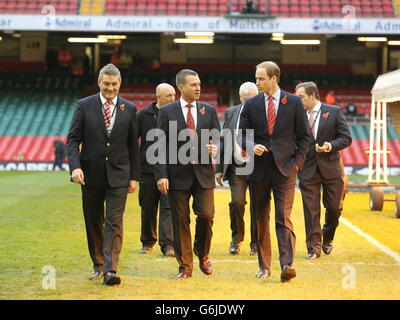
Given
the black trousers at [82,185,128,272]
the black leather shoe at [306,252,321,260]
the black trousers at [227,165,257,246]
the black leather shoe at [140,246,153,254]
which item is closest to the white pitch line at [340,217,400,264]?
the black leather shoe at [306,252,321,260]

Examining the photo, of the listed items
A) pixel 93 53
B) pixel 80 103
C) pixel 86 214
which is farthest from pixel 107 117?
pixel 93 53

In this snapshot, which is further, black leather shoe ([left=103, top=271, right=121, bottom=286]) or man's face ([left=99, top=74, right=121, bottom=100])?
man's face ([left=99, top=74, right=121, bottom=100])

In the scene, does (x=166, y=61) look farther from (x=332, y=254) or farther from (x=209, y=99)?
(x=332, y=254)

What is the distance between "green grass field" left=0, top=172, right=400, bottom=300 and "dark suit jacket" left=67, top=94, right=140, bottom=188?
112 cm

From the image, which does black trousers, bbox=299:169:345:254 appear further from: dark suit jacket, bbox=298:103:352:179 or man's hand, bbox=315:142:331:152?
man's hand, bbox=315:142:331:152

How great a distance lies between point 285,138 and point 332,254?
9.81 ft

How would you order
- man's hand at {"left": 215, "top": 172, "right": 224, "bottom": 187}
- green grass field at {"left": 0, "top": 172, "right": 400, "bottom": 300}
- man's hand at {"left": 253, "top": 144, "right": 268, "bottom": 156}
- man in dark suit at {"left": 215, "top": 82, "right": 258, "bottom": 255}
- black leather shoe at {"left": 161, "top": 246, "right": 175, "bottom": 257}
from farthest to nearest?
man in dark suit at {"left": 215, "top": 82, "right": 258, "bottom": 255}, black leather shoe at {"left": 161, "top": 246, "right": 175, "bottom": 257}, man's hand at {"left": 215, "top": 172, "right": 224, "bottom": 187}, man's hand at {"left": 253, "top": 144, "right": 268, "bottom": 156}, green grass field at {"left": 0, "top": 172, "right": 400, "bottom": 300}

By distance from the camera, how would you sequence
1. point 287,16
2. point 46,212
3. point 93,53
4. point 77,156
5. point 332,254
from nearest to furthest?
point 77,156, point 332,254, point 46,212, point 287,16, point 93,53

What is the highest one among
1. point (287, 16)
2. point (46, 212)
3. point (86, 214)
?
point (287, 16)

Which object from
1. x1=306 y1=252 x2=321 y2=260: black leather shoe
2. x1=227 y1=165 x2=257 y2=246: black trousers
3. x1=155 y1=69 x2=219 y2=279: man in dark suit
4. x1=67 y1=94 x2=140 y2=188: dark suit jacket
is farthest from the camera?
x1=227 y1=165 x2=257 y2=246: black trousers

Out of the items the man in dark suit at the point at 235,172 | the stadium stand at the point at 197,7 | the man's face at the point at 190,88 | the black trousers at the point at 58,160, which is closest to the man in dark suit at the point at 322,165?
the man in dark suit at the point at 235,172

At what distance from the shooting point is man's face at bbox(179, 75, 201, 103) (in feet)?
34.5

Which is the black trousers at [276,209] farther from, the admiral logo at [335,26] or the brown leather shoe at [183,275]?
the admiral logo at [335,26]

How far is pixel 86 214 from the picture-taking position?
409 inches
